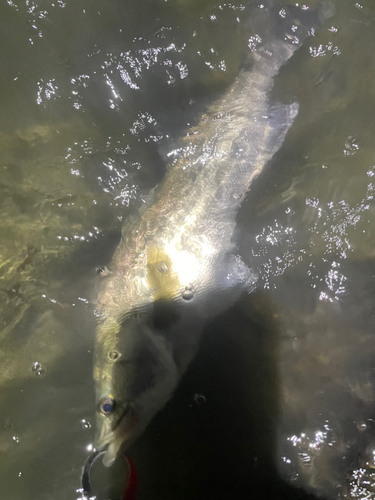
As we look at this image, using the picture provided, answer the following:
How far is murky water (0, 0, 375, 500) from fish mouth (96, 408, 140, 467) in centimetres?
10

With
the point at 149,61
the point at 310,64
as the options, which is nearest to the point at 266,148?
the point at 310,64

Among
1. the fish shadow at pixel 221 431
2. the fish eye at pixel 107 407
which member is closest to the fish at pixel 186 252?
the fish eye at pixel 107 407

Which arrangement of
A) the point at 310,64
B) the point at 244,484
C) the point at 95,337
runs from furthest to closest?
the point at 310,64 → the point at 95,337 → the point at 244,484

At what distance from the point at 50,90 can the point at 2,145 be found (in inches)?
22.2

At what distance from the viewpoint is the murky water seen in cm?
213

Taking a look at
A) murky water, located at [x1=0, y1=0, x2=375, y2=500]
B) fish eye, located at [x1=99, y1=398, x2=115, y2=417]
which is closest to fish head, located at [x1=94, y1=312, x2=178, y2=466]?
fish eye, located at [x1=99, y1=398, x2=115, y2=417]

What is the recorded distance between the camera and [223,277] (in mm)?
2361

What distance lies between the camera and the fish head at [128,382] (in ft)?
6.88

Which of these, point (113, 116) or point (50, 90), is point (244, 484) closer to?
point (113, 116)

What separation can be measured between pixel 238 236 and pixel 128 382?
1.30 meters

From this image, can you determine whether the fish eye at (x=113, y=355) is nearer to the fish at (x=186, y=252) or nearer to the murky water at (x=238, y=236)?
the fish at (x=186, y=252)

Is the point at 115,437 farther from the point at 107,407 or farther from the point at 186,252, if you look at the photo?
the point at 186,252

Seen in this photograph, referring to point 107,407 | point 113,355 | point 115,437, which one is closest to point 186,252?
point 113,355

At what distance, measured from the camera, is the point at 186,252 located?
2.40 m
